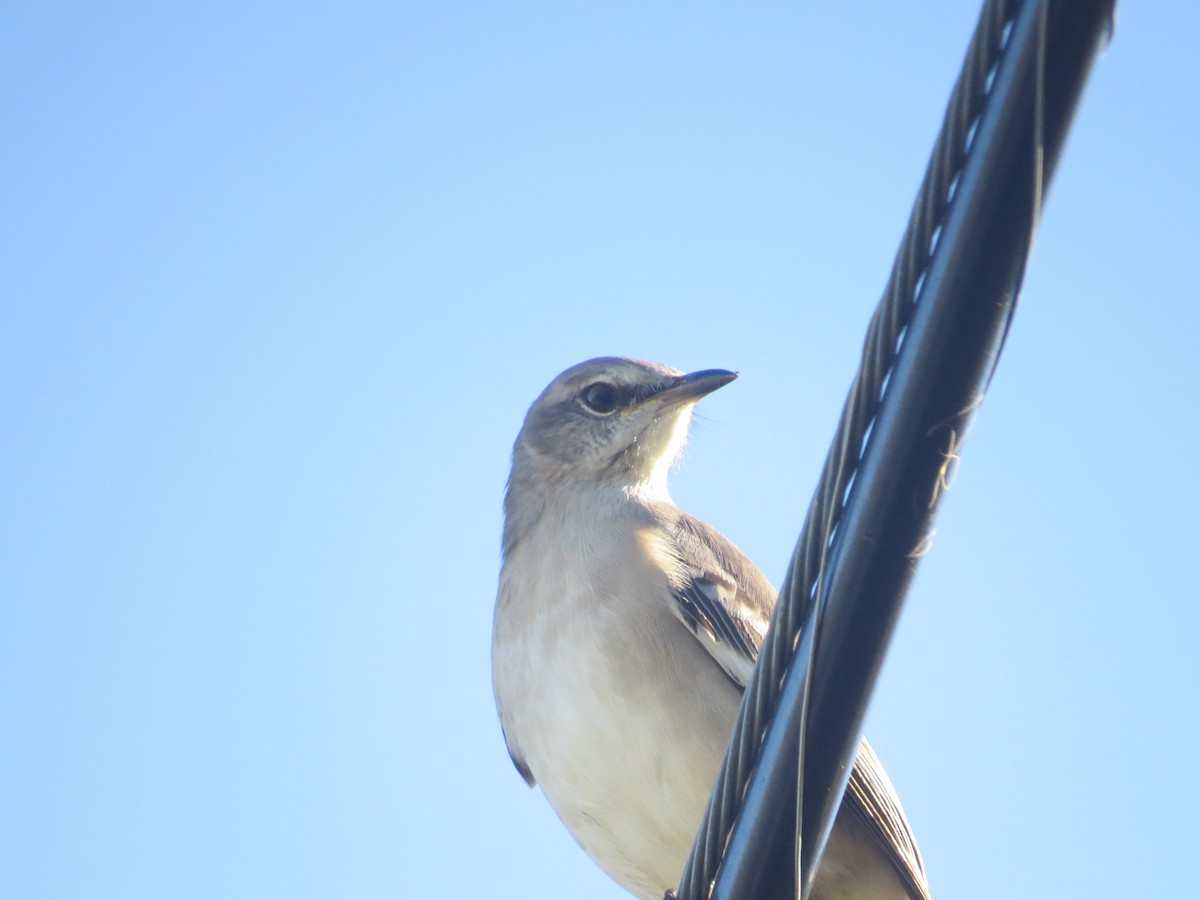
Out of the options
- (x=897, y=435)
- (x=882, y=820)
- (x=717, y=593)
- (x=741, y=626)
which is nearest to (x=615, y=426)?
(x=717, y=593)

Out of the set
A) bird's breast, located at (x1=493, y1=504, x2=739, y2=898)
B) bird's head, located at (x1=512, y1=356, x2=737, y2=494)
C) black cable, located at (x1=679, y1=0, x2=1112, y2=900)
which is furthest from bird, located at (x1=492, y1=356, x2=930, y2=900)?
black cable, located at (x1=679, y1=0, x2=1112, y2=900)

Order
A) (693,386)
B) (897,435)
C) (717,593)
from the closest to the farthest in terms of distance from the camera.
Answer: (897,435) < (717,593) < (693,386)

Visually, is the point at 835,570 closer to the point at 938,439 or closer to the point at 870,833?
the point at 938,439

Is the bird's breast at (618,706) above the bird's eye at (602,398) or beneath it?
beneath

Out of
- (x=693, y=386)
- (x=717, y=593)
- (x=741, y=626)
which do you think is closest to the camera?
(x=741, y=626)

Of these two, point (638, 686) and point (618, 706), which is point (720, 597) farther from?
point (618, 706)

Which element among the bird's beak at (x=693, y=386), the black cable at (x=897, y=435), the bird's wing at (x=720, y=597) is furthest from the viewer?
the bird's beak at (x=693, y=386)

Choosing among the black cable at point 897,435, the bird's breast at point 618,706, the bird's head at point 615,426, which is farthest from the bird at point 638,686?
the black cable at point 897,435

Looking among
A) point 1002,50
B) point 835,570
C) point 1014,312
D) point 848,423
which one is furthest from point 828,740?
point 1002,50

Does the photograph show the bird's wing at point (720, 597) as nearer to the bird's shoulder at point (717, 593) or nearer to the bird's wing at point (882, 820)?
the bird's shoulder at point (717, 593)
